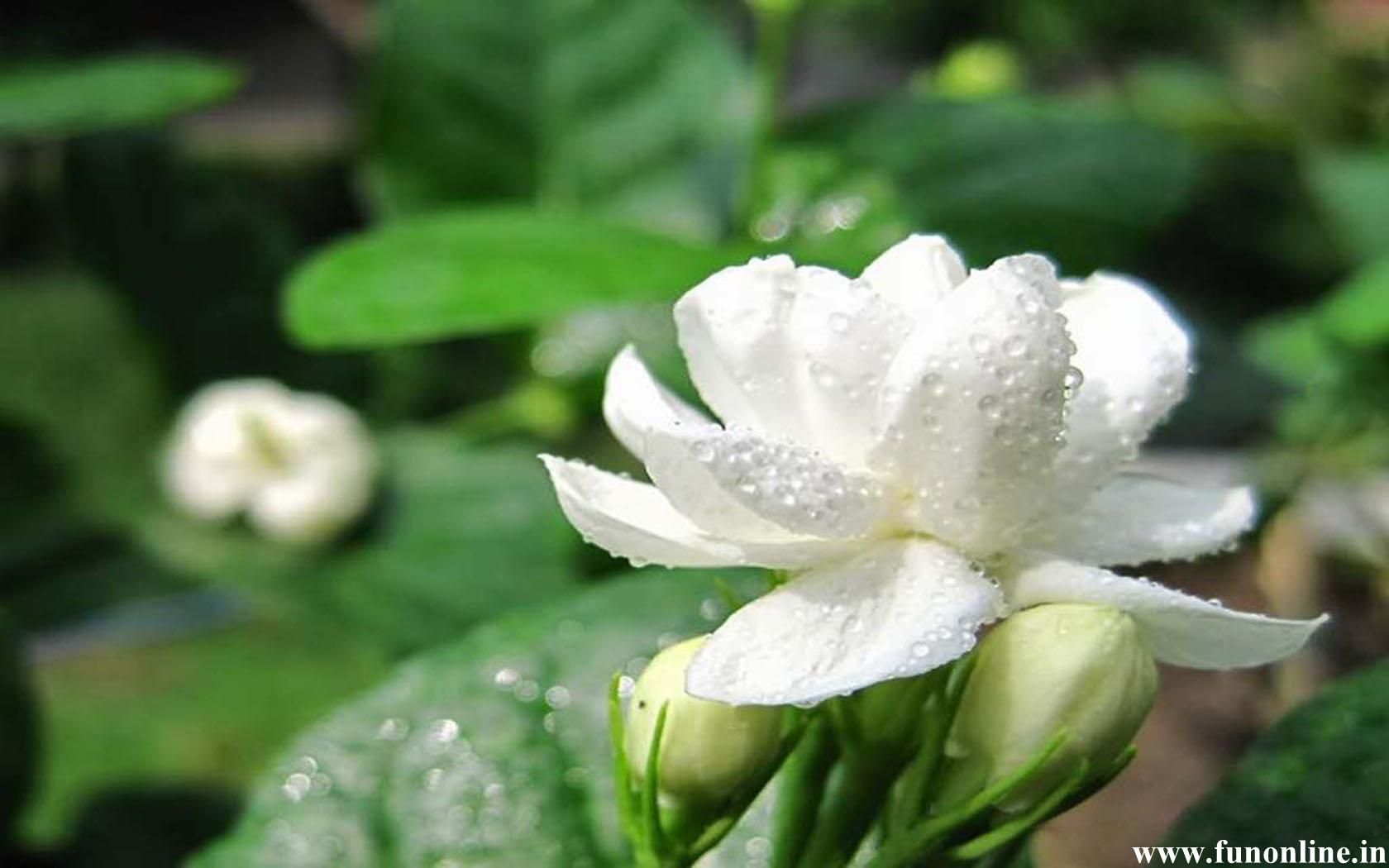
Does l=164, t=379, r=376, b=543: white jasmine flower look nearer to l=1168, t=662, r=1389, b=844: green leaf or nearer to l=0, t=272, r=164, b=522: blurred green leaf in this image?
l=0, t=272, r=164, b=522: blurred green leaf

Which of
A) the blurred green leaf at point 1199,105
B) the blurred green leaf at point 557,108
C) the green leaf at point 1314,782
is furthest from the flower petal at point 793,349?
the blurred green leaf at point 1199,105

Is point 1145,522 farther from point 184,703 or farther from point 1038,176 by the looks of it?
point 184,703

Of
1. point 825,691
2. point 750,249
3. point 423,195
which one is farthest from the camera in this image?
point 423,195

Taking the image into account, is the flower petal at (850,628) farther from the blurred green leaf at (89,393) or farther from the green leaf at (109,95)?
the blurred green leaf at (89,393)

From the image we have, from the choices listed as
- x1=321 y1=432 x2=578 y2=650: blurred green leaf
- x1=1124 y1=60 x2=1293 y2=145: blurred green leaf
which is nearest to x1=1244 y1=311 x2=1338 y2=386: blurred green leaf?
x1=1124 y1=60 x2=1293 y2=145: blurred green leaf

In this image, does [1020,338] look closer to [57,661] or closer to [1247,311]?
[57,661]

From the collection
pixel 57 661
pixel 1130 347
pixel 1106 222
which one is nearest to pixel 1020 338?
pixel 1130 347
